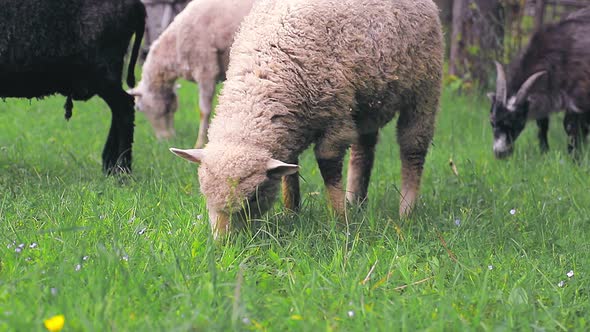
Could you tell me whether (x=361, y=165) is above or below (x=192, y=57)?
below

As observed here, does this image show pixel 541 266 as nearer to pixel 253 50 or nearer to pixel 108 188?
pixel 253 50

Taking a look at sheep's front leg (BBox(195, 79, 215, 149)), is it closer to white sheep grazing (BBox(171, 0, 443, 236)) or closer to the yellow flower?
white sheep grazing (BBox(171, 0, 443, 236))

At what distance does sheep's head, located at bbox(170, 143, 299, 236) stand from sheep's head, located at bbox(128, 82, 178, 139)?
14.2 ft

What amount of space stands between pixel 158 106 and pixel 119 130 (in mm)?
2519

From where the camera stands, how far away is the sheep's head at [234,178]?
12.3 feet

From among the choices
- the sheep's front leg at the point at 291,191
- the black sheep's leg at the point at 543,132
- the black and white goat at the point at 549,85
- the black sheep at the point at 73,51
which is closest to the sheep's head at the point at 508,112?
the black and white goat at the point at 549,85

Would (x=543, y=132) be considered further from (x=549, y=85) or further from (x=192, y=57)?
(x=192, y=57)

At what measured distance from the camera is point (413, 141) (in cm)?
505

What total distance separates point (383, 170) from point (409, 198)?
1349 millimetres

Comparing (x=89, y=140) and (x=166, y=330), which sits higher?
(x=166, y=330)

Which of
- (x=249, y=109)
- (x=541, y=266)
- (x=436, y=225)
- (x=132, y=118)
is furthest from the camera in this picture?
(x=132, y=118)

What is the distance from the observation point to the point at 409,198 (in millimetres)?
5098

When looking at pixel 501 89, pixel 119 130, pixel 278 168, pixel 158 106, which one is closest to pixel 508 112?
pixel 501 89

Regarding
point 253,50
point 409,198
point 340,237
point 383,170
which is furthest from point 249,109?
point 383,170
